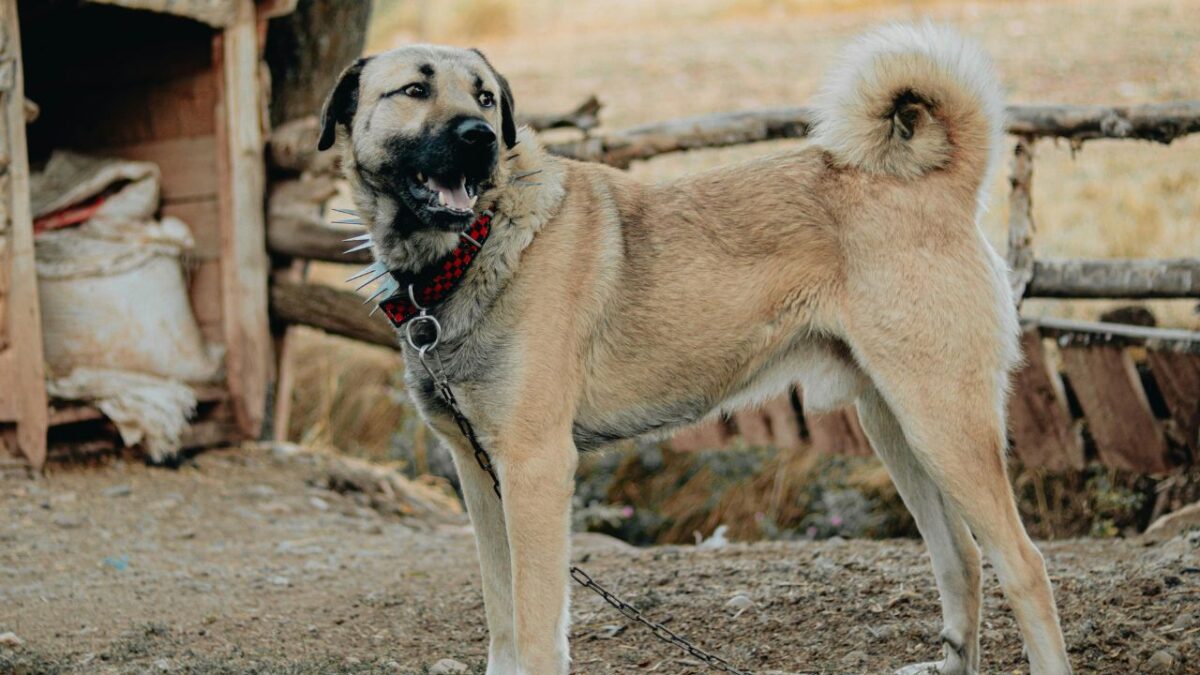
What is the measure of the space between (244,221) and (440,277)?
3.27m

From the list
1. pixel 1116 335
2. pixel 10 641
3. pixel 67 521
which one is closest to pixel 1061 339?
pixel 1116 335

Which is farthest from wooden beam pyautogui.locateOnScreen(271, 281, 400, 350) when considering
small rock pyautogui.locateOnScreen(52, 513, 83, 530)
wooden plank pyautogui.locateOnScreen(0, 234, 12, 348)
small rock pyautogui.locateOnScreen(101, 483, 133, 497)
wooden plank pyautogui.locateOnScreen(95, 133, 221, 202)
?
small rock pyautogui.locateOnScreen(52, 513, 83, 530)

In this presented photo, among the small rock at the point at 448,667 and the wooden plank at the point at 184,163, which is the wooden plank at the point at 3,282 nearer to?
the wooden plank at the point at 184,163

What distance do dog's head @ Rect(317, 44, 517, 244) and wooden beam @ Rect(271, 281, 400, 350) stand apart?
2764 millimetres

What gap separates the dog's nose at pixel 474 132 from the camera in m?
3.04

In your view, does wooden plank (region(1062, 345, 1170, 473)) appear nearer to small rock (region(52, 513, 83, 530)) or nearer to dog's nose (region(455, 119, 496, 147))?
dog's nose (region(455, 119, 496, 147))

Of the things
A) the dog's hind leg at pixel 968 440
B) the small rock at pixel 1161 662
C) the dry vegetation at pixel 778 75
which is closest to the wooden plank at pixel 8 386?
the dry vegetation at pixel 778 75

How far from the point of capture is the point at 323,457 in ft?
20.6

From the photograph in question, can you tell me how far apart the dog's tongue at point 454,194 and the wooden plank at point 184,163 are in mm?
3389

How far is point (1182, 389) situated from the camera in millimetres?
4945

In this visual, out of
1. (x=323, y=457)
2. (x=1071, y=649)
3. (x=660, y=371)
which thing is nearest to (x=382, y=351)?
(x=323, y=457)

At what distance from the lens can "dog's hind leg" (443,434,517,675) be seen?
3391mm

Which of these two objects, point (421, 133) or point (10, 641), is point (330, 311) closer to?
point (10, 641)

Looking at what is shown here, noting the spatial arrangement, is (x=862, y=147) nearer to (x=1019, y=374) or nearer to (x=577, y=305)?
(x=577, y=305)
